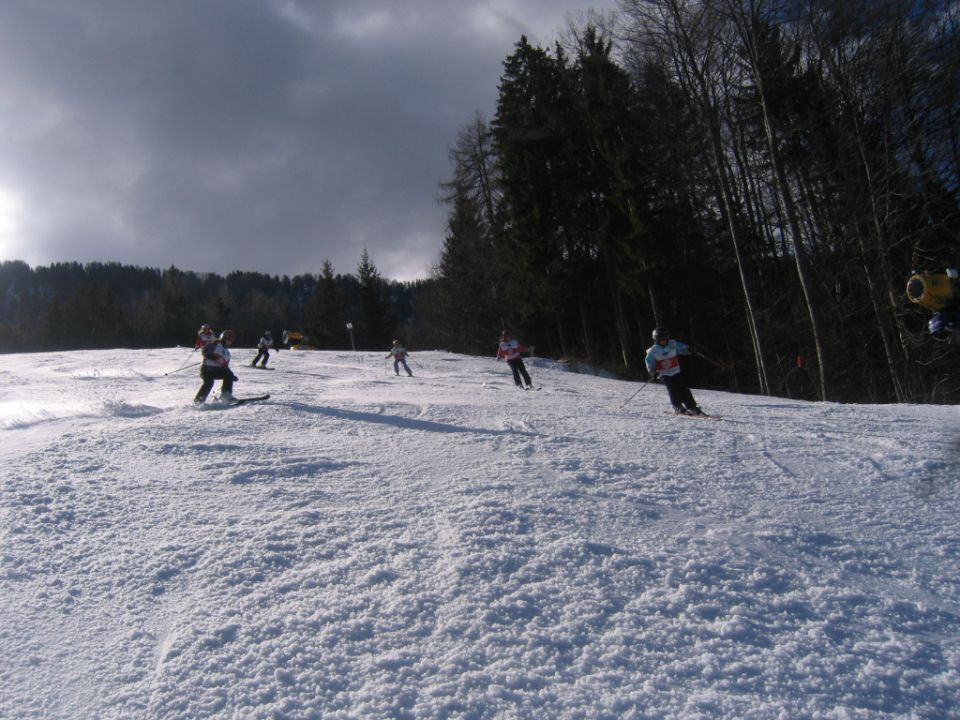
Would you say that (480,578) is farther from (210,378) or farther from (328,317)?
(328,317)

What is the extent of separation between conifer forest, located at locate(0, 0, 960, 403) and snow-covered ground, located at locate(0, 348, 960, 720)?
1034cm

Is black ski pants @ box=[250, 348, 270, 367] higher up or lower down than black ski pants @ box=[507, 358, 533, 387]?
higher up

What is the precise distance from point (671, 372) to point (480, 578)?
24.5 ft

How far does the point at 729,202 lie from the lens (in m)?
18.5

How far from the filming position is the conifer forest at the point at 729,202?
1579cm

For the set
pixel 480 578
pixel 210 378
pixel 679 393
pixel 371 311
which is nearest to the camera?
pixel 480 578

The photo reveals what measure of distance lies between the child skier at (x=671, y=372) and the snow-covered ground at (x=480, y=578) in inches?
107

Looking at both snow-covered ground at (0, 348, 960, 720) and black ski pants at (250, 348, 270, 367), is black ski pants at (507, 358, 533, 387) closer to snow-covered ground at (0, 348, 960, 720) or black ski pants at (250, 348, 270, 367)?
snow-covered ground at (0, 348, 960, 720)

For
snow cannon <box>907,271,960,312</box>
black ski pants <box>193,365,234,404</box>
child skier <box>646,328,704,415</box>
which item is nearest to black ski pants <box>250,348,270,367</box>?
black ski pants <box>193,365,234,404</box>

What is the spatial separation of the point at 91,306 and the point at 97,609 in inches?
2951

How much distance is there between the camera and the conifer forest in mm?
15789

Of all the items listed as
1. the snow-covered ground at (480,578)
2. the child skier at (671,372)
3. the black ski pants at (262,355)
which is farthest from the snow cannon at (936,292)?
the black ski pants at (262,355)

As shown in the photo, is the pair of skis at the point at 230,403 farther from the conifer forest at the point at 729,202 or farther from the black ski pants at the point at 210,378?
the conifer forest at the point at 729,202

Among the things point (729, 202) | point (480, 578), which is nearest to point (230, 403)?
point (480, 578)
